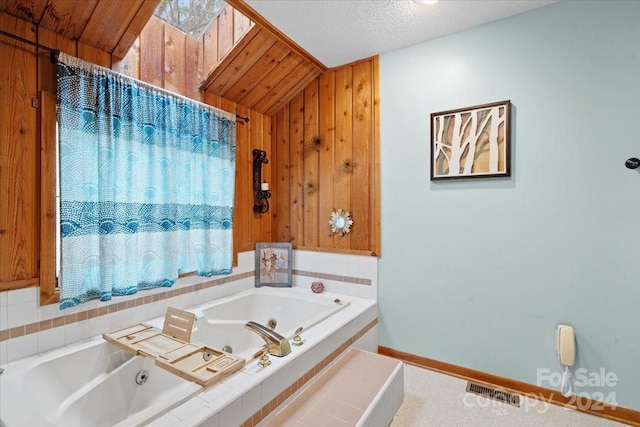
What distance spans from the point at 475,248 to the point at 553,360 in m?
0.85

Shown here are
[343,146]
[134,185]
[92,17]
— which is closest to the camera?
[92,17]

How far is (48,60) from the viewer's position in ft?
5.36

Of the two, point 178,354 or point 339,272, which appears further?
point 339,272

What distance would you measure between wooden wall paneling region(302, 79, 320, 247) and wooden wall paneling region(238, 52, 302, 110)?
345mm

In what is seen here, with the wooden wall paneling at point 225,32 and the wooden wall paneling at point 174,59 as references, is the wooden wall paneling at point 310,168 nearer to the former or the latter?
the wooden wall paneling at point 225,32

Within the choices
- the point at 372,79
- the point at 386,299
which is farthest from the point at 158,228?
the point at 372,79

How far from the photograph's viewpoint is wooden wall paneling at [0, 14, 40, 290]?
1494 millimetres

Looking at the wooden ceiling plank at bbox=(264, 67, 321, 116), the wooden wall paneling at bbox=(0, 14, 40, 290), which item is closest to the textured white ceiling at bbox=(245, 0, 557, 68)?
the wooden ceiling plank at bbox=(264, 67, 321, 116)

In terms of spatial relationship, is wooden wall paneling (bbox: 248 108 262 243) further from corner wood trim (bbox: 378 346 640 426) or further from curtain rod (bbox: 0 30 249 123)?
corner wood trim (bbox: 378 346 640 426)

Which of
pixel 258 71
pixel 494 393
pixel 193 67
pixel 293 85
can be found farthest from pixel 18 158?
pixel 494 393

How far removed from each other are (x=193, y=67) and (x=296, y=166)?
1.24m

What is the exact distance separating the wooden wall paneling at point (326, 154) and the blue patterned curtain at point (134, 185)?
885 mm

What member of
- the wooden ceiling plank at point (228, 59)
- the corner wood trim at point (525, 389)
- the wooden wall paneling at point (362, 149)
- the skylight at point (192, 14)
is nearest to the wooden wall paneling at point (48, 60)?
the skylight at point (192, 14)

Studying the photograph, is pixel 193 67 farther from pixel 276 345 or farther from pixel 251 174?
pixel 276 345
